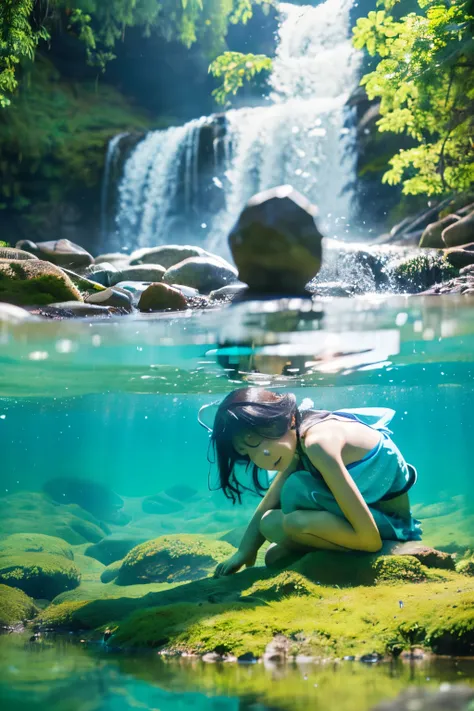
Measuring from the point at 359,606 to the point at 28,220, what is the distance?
16.7 meters

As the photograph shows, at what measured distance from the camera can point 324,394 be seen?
15211 millimetres

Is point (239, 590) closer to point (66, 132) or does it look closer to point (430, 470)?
point (66, 132)

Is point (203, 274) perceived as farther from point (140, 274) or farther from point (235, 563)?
point (235, 563)

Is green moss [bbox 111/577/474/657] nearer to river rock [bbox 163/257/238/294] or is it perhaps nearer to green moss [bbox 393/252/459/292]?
river rock [bbox 163/257/238/294]

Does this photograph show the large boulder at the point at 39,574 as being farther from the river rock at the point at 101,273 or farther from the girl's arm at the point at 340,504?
the river rock at the point at 101,273

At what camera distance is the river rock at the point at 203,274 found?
35.3 feet

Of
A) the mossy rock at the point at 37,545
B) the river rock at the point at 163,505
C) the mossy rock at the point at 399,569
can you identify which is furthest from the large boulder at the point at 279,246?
the river rock at the point at 163,505

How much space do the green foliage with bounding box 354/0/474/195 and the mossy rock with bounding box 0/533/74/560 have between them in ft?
25.3

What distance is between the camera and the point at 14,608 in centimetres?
549

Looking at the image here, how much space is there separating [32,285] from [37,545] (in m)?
3.66

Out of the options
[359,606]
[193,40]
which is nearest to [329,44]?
[193,40]

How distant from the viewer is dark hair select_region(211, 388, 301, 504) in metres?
4.42

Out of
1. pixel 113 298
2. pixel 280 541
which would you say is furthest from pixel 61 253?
pixel 280 541

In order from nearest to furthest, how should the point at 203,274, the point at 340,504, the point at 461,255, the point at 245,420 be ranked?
the point at 340,504 → the point at 245,420 → the point at 461,255 → the point at 203,274
